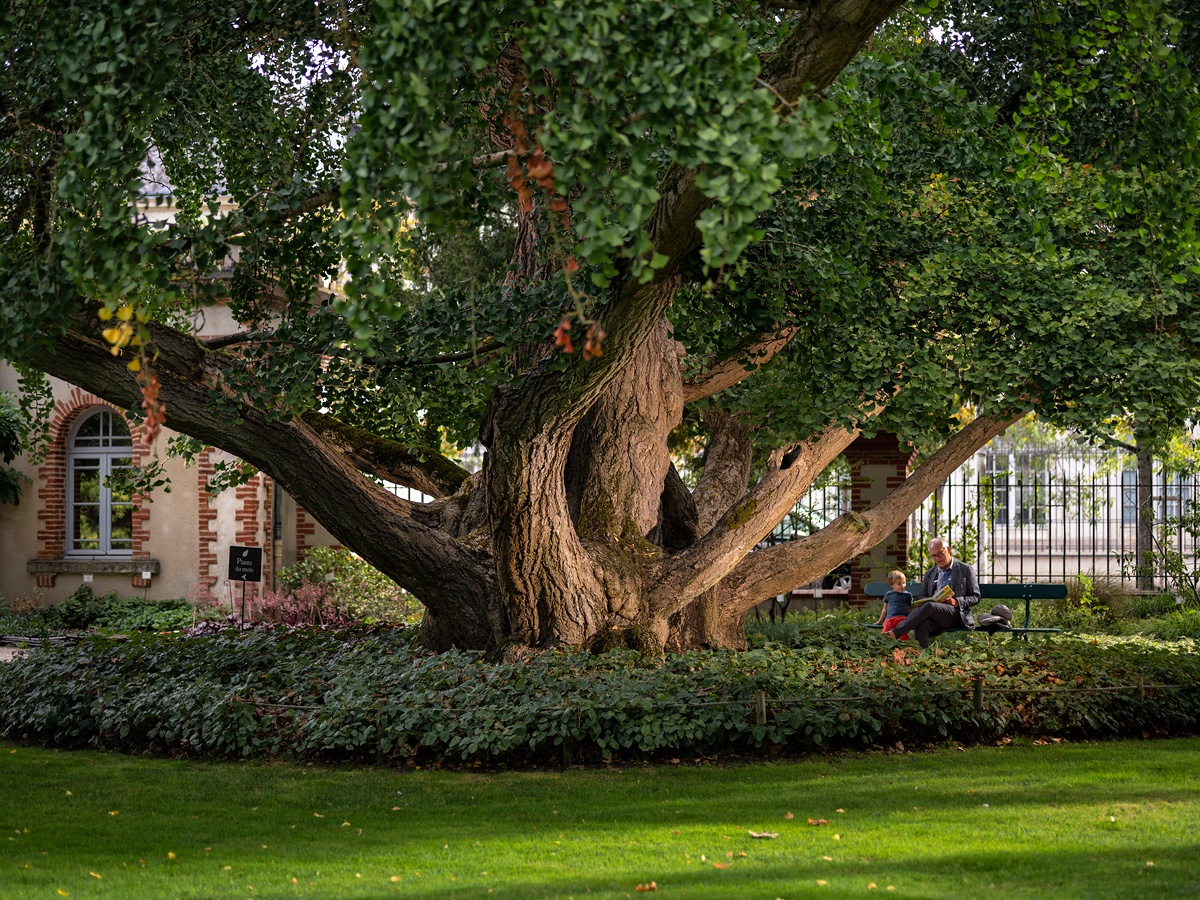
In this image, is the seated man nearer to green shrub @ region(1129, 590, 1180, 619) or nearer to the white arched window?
green shrub @ region(1129, 590, 1180, 619)

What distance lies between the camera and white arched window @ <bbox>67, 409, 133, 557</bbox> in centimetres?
1834

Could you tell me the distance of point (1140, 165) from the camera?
6781mm

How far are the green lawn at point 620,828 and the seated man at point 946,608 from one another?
285cm

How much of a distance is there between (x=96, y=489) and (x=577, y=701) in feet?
41.5

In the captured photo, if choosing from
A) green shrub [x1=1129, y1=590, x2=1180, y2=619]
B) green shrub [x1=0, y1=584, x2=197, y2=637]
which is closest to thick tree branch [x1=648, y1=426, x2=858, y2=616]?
green shrub [x1=1129, y1=590, x2=1180, y2=619]

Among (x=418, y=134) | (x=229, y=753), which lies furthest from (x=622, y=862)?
(x=229, y=753)

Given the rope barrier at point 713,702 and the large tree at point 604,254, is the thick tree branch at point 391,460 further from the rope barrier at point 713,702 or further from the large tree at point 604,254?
the rope barrier at point 713,702

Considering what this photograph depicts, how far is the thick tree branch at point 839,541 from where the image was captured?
455 inches

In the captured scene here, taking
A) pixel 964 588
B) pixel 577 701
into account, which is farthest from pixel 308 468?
pixel 964 588

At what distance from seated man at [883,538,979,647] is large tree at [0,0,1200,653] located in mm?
693

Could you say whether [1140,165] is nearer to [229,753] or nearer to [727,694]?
[727,694]

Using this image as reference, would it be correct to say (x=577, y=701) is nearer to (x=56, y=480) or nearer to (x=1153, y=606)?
(x=1153, y=606)

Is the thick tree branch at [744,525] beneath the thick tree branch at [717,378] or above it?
beneath

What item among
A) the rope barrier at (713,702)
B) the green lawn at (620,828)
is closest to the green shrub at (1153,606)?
the rope barrier at (713,702)
